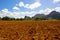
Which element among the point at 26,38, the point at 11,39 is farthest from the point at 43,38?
the point at 11,39

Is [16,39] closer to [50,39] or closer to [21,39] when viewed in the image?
[21,39]

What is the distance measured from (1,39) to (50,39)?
1960 millimetres

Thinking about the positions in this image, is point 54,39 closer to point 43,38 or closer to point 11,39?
point 43,38

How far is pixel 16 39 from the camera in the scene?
6422mm

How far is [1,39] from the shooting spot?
644 centimetres

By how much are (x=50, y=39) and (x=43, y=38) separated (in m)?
0.28

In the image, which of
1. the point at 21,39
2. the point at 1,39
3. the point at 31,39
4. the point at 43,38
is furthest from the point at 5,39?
the point at 43,38

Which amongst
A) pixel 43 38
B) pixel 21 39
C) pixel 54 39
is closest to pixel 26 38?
pixel 21 39

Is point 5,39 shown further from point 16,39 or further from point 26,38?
point 26,38

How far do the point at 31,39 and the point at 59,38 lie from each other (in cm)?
112

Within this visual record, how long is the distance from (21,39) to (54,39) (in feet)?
4.28

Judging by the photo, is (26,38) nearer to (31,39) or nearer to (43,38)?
(31,39)

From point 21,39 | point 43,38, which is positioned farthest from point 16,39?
point 43,38

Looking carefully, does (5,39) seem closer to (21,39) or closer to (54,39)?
(21,39)
